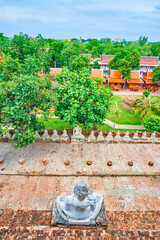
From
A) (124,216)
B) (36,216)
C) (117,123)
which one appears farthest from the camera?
(117,123)

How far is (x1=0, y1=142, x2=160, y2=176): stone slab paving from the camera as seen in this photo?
1281 cm

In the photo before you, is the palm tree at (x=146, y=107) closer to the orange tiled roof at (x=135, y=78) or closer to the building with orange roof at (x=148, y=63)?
the orange tiled roof at (x=135, y=78)

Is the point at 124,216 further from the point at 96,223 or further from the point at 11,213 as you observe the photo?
the point at 11,213

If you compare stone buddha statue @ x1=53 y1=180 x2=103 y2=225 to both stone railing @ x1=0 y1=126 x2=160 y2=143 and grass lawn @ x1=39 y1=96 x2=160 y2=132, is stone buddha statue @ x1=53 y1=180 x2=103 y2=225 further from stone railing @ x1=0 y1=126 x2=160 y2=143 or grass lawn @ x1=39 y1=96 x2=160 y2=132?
grass lawn @ x1=39 y1=96 x2=160 y2=132

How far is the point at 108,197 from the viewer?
1098 cm

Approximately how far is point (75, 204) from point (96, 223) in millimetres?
1635

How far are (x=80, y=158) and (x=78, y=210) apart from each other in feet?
24.8

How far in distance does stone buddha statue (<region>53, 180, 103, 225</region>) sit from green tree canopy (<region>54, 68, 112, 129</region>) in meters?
7.24

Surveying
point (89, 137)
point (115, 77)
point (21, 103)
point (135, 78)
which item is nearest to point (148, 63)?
point (135, 78)

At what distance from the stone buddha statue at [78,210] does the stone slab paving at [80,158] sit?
5.52 m

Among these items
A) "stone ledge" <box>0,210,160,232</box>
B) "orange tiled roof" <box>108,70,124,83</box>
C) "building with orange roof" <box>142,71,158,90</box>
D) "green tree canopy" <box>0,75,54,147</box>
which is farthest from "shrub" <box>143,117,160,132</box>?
"building with orange roof" <box>142,71,158,90</box>

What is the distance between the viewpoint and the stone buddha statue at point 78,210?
6.44 m

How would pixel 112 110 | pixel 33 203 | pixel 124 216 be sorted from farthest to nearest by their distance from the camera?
pixel 112 110, pixel 33 203, pixel 124 216

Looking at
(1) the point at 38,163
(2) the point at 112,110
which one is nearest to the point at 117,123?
(2) the point at 112,110
